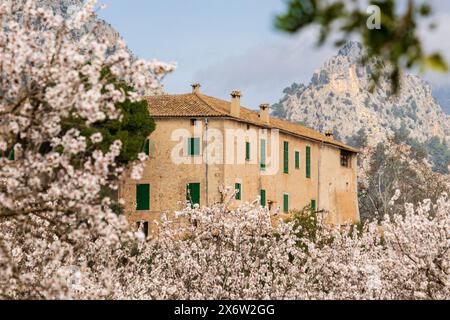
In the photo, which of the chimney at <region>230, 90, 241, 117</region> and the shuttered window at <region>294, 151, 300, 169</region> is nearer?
the chimney at <region>230, 90, 241, 117</region>

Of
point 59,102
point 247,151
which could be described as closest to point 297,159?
point 247,151

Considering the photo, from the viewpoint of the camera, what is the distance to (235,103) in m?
50.6

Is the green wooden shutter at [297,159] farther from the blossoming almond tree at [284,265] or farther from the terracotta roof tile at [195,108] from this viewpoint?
the blossoming almond tree at [284,265]

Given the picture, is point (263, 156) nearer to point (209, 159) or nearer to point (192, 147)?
point (209, 159)

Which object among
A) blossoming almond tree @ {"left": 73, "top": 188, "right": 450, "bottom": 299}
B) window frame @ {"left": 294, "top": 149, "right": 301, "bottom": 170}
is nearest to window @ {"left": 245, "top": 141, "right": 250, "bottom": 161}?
window frame @ {"left": 294, "top": 149, "right": 301, "bottom": 170}

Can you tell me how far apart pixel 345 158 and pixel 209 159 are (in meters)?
17.9

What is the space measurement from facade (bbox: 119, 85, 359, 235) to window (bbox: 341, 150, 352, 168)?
8542mm

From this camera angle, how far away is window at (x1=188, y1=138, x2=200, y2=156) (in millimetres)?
48594

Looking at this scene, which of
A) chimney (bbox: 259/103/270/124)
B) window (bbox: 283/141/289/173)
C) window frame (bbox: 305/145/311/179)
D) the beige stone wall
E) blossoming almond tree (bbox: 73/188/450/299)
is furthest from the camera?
window frame (bbox: 305/145/311/179)

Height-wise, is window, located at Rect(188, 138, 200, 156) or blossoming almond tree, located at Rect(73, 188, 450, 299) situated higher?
window, located at Rect(188, 138, 200, 156)

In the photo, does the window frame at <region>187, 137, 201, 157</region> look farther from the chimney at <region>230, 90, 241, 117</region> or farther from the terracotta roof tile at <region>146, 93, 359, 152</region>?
the chimney at <region>230, 90, 241, 117</region>

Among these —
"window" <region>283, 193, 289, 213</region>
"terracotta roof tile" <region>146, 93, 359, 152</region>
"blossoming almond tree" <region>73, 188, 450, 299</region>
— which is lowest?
"blossoming almond tree" <region>73, 188, 450, 299</region>

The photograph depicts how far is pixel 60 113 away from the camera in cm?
915

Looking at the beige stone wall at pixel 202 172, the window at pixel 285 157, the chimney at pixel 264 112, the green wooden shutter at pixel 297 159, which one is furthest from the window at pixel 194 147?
the green wooden shutter at pixel 297 159
